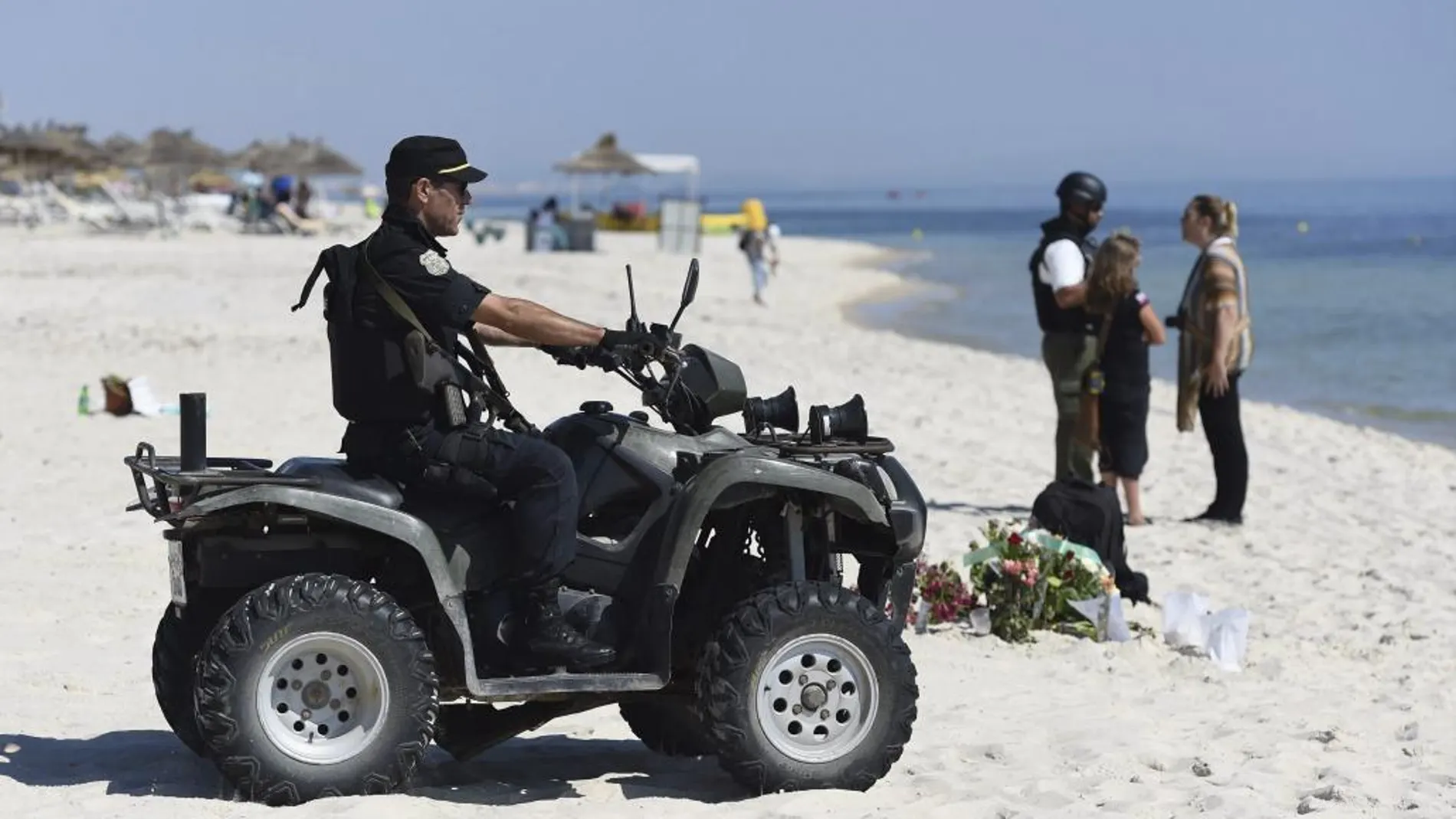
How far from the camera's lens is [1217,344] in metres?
12.0

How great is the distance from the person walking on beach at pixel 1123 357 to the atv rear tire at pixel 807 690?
594 centimetres

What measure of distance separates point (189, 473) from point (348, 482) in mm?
419

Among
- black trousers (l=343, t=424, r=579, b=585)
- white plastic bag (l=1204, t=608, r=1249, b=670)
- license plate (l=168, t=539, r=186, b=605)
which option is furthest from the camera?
white plastic bag (l=1204, t=608, r=1249, b=670)

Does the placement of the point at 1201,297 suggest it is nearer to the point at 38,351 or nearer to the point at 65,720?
the point at 65,720

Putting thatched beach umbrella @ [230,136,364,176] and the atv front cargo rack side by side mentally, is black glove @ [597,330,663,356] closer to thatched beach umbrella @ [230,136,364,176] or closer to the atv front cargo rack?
the atv front cargo rack

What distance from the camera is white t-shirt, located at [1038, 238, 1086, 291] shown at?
38.5 feet

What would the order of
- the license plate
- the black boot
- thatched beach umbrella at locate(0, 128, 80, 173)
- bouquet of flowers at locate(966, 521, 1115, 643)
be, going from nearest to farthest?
the license plate < the black boot < bouquet of flowers at locate(966, 521, 1115, 643) < thatched beach umbrella at locate(0, 128, 80, 173)

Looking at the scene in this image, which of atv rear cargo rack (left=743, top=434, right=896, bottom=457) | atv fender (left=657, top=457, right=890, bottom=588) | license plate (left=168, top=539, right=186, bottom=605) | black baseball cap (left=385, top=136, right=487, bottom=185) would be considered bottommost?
license plate (left=168, top=539, right=186, bottom=605)

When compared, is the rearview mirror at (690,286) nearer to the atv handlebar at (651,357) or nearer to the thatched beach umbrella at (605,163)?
the atv handlebar at (651,357)

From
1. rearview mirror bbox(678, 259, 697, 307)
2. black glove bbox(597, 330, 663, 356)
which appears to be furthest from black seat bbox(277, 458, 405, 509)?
rearview mirror bbox(678, 259, 697, 307)

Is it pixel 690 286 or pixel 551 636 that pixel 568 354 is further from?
pixel 551 636

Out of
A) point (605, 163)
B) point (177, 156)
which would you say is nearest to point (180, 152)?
point (177, 156)

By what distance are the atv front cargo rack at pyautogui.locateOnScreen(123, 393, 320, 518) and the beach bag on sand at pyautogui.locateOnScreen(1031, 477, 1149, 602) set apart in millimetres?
→ 4892

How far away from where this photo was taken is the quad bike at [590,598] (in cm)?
556
